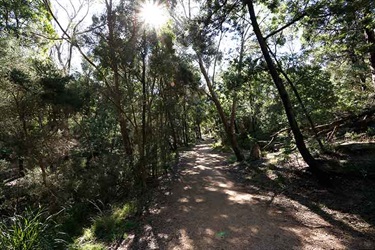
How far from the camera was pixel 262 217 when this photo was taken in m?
4.77

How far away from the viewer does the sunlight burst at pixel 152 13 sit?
7.21m

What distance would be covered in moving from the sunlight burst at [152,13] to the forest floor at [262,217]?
6.09 metres

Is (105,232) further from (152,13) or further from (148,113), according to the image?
(152,13)

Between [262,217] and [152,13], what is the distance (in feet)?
23.6

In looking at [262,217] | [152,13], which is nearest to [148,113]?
[152,13]

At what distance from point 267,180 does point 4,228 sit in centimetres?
700

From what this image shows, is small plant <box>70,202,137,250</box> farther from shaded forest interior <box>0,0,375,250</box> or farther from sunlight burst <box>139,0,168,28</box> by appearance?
sunlight burst <box>139,0,168,28</box>

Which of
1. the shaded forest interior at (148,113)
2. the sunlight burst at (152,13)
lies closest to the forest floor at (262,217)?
the shaded forest interior at (148,113)

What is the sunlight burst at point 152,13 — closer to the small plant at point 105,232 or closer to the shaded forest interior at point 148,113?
the shaded forest interior at point 148,113

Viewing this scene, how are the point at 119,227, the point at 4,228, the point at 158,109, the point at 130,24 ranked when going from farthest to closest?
the point at 158,109, the point at 130,24, the point at 119,227, the point at 4,228

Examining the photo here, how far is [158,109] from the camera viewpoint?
10.5 m

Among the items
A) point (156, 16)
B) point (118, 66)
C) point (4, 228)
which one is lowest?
point (4, 228)

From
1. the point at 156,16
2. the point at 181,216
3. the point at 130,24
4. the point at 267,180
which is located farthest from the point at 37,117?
the point at 267,180

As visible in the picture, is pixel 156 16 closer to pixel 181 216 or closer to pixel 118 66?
pixel 118 66
